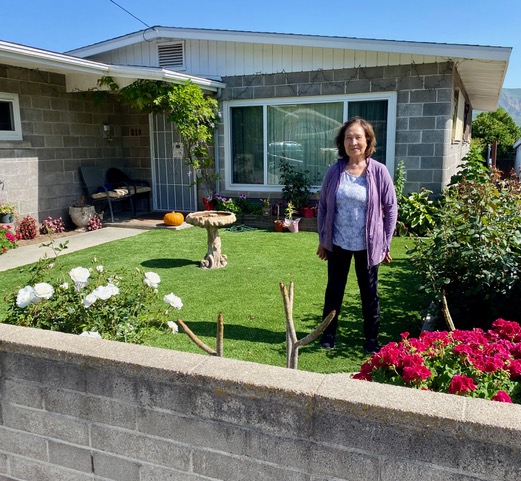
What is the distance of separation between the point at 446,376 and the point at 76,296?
199 cm

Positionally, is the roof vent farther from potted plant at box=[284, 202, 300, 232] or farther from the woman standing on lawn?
the woman standing on lawn

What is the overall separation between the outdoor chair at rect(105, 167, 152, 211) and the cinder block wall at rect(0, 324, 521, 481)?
8.76m

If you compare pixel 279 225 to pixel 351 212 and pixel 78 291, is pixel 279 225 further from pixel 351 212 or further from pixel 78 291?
pixel 78 291

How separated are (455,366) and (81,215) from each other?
8.59 metres

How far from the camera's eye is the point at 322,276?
241 inches

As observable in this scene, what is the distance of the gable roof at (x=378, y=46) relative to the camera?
26.2 ft

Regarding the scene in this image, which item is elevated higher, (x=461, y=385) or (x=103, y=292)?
(x=103, y=292)

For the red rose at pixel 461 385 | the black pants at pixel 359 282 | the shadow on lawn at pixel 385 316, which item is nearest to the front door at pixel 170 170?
the shadow on lawn at pixel 385 316

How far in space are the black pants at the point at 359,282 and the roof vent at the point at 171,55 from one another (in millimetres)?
8090

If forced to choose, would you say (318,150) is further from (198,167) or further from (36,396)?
(36,396)

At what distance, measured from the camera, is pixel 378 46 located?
8453 mm

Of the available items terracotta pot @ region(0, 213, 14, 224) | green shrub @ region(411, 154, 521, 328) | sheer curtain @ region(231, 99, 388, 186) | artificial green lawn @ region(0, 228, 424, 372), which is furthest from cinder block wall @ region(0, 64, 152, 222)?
green shrub @ region(411, 154, 521, 328)

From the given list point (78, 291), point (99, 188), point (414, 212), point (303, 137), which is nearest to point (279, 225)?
point (303, 137)

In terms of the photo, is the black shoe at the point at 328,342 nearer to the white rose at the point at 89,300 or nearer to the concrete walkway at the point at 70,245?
the white rose at the point at 89,300
